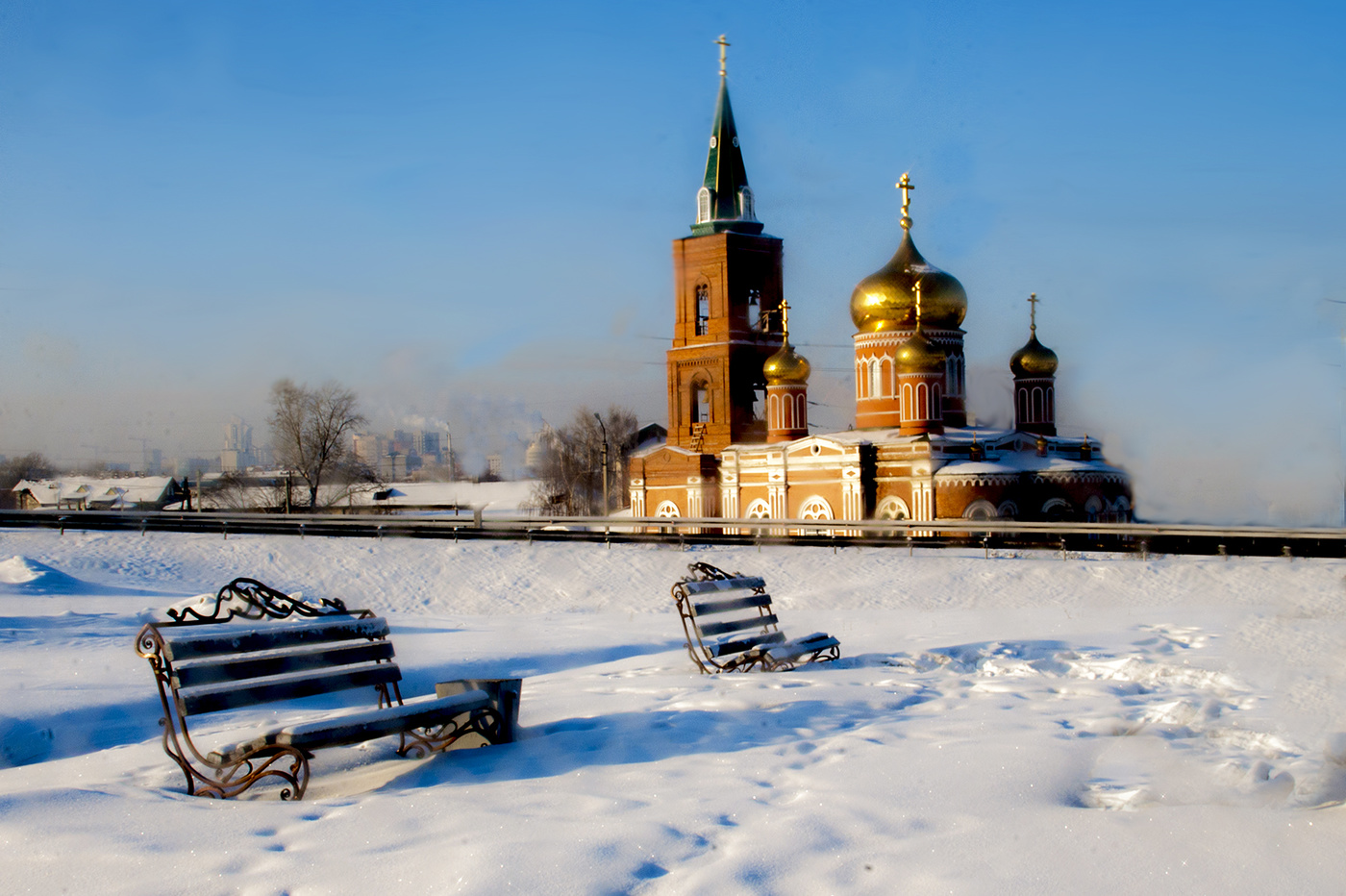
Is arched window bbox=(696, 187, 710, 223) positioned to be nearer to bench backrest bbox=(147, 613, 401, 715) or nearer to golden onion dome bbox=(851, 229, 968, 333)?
golden onion dome bbox=(851, 229, 968, 333)

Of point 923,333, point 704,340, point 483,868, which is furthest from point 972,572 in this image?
point 704,340

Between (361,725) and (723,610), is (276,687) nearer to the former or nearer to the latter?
(361,725)

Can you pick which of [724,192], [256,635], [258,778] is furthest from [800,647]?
[724,192]

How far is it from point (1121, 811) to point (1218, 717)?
2281 mm

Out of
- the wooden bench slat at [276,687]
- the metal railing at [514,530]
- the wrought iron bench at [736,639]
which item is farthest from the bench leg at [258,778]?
the metal railing at [514,530]

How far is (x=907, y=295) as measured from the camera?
39844 millimetres

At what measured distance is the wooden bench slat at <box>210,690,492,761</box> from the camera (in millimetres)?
4801

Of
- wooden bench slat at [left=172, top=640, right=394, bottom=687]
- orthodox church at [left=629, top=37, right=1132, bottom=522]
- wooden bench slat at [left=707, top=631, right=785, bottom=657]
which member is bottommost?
wooden bench slat at [left=707, top=631, right=785, bottom=657]

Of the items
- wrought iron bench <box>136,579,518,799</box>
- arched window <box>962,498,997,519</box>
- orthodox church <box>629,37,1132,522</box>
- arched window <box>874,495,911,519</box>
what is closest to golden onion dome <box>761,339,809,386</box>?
orthodox church <box>629,37,1132,522</box>

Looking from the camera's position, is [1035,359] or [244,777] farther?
[1035,359]

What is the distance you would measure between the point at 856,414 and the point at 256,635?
120 feet

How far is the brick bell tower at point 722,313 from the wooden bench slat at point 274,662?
3940cm

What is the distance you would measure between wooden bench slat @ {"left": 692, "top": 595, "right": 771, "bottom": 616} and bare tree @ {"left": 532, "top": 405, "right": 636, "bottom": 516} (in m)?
46.7

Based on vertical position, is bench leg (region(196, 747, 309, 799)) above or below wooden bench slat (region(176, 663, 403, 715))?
below
